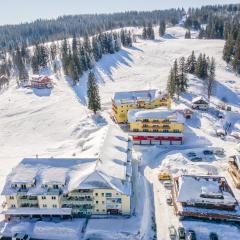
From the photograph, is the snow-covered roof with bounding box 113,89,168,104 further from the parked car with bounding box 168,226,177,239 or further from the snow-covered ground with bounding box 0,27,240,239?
the parked car with bounding box 168,226,177,239

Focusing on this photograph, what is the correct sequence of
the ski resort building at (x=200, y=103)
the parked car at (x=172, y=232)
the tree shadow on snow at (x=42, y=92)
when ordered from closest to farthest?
the parked car at (x=172, y=232) → the ski resort building at (x=200, y=103) → the tree shadow on snow at (x=42, y=92)

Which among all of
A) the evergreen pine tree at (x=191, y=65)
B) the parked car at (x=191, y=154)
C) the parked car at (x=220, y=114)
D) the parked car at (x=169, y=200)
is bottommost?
the parked car at (x=191, y=154)

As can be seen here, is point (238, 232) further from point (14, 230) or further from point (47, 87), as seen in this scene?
point (47, 87)

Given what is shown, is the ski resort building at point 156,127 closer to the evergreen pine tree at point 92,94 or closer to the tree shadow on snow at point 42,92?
the evergreen pine tree at point 92,94

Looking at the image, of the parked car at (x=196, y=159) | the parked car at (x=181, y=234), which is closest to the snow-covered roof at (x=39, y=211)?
the parked car at (x=181, y=234)

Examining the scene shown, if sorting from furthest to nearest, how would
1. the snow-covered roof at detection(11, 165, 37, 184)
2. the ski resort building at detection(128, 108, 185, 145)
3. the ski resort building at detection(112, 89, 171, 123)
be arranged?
the ski resort building at detection(112, 89, 171, 123) → the ski resort building at detection(128, 108, 185, 145) → the snow-covered roof at detection(11, 165, 37, 184)

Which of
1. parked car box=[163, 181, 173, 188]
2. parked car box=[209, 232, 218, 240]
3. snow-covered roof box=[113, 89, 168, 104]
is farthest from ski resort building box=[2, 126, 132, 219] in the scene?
snow-covered roof box=[113, 89, 168, 104]

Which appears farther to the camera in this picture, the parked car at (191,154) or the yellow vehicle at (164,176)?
the parked car at (191,154)

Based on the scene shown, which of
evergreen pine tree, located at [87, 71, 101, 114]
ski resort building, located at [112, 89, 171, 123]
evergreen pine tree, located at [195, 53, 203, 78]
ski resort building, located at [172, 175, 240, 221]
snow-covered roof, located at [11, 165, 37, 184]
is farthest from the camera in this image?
evergreen pine tree, located at [195, 53, 203, 78]
